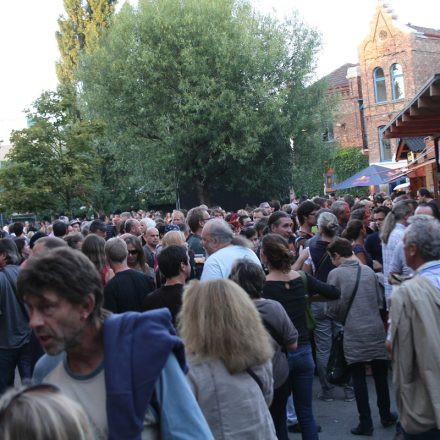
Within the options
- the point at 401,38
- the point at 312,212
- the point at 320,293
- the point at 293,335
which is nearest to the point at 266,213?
the point at 312,212

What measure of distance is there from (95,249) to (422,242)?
11.2ft

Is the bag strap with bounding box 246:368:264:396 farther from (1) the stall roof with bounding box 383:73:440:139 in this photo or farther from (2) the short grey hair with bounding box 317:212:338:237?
(1) the stall roof with bounding box 383:73:440:139

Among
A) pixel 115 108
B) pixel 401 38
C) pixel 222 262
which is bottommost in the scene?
pixel 222 262

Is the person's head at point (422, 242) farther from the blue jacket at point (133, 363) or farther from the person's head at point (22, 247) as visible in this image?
the person's head at point (22, 247)

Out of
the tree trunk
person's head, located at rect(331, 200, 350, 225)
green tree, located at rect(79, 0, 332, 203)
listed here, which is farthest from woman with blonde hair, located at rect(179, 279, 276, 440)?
the tree trunk

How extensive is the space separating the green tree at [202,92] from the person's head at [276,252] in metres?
21.7

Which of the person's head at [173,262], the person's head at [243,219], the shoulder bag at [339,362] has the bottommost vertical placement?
the shoulder bag at [339,362]

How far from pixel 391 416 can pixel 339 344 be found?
0.86 m

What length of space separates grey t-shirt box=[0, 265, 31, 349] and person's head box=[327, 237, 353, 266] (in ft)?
9.88

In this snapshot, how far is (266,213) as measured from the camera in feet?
43.9

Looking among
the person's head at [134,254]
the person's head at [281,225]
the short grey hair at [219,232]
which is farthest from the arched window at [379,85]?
the short grey hair at [219,232]

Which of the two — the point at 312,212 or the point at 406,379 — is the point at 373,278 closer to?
the point at 312,212

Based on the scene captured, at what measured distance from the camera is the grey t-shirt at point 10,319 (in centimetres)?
652

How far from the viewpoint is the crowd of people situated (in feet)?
7.62
